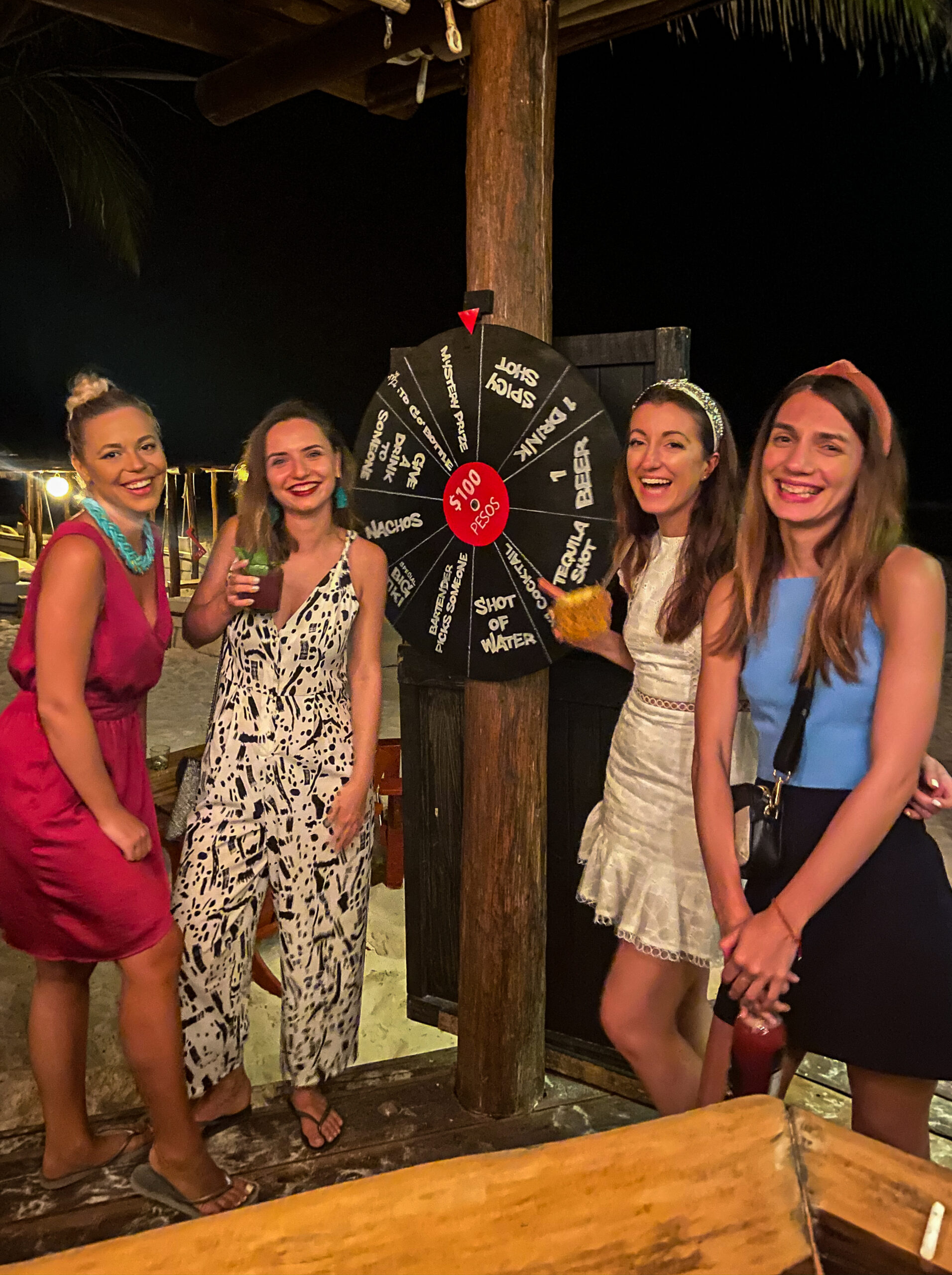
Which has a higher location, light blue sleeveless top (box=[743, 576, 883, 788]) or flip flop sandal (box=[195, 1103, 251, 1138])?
light blue sleeveless top (box=[743, 576, 883, 788])

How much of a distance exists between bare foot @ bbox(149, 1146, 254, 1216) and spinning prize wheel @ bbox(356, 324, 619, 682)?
1450 millimetres

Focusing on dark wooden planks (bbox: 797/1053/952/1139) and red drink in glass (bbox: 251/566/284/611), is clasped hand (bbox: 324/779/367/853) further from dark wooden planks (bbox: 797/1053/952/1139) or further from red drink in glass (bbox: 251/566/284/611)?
dark wooden planks (bbox: 797/1053/952/1139)

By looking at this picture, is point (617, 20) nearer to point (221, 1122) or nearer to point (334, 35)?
point (334, 35)

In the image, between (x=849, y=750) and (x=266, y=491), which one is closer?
(x=849, y=750)

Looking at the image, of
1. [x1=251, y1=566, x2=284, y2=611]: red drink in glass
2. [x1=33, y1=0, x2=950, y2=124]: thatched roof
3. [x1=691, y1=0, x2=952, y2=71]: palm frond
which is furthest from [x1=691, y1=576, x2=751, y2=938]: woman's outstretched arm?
[x1=691, y1=0, x2=952, y2=71]: palm frond

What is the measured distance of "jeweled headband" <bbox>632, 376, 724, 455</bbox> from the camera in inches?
89.3

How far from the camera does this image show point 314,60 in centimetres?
299

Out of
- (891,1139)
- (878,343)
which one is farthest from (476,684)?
(878,343)

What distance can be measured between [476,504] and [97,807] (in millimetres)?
1266

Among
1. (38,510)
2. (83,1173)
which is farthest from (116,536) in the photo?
(38,510)

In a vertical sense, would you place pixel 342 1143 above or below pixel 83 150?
below

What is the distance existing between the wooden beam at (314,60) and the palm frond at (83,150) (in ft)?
27.2

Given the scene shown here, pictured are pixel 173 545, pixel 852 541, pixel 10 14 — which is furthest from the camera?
pixel 173 545

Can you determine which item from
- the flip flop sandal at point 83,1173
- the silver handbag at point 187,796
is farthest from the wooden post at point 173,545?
the flip flop sandal at point 83,1173
